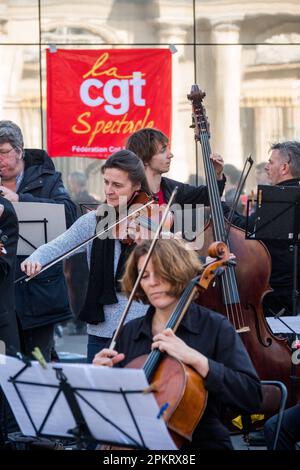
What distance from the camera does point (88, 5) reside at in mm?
10633

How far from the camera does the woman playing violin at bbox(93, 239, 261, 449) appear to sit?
3.24 meters

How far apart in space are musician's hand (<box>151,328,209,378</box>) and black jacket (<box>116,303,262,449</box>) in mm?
27

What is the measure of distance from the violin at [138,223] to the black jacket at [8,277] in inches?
24.5

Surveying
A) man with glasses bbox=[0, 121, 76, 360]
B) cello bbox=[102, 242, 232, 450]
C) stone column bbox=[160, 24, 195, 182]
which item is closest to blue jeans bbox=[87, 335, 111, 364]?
man with glasses bbox=[0, 121, 76, 360]

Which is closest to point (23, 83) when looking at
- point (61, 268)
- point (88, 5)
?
point (88, 5)

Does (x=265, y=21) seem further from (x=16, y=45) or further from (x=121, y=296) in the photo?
(x=121, y=296)

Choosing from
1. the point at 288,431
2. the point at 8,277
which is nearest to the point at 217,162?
the point at 8,277

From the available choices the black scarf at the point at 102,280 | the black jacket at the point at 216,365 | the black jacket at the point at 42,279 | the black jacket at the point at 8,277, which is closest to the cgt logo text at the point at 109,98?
the black jacket at the point at 42,279

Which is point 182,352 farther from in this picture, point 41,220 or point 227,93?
point 227,93

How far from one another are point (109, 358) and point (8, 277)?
5.72ft

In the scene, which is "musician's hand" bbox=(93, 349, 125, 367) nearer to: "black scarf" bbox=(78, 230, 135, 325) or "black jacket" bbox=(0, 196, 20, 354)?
"black scarf" bbox=(78, 230, 135, 325)

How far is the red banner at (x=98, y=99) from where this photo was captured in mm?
9180

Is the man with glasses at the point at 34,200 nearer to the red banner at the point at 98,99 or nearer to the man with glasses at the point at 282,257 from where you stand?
the man with glasses at the point at 282,257

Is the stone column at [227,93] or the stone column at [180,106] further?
the stone column at [227,93]
